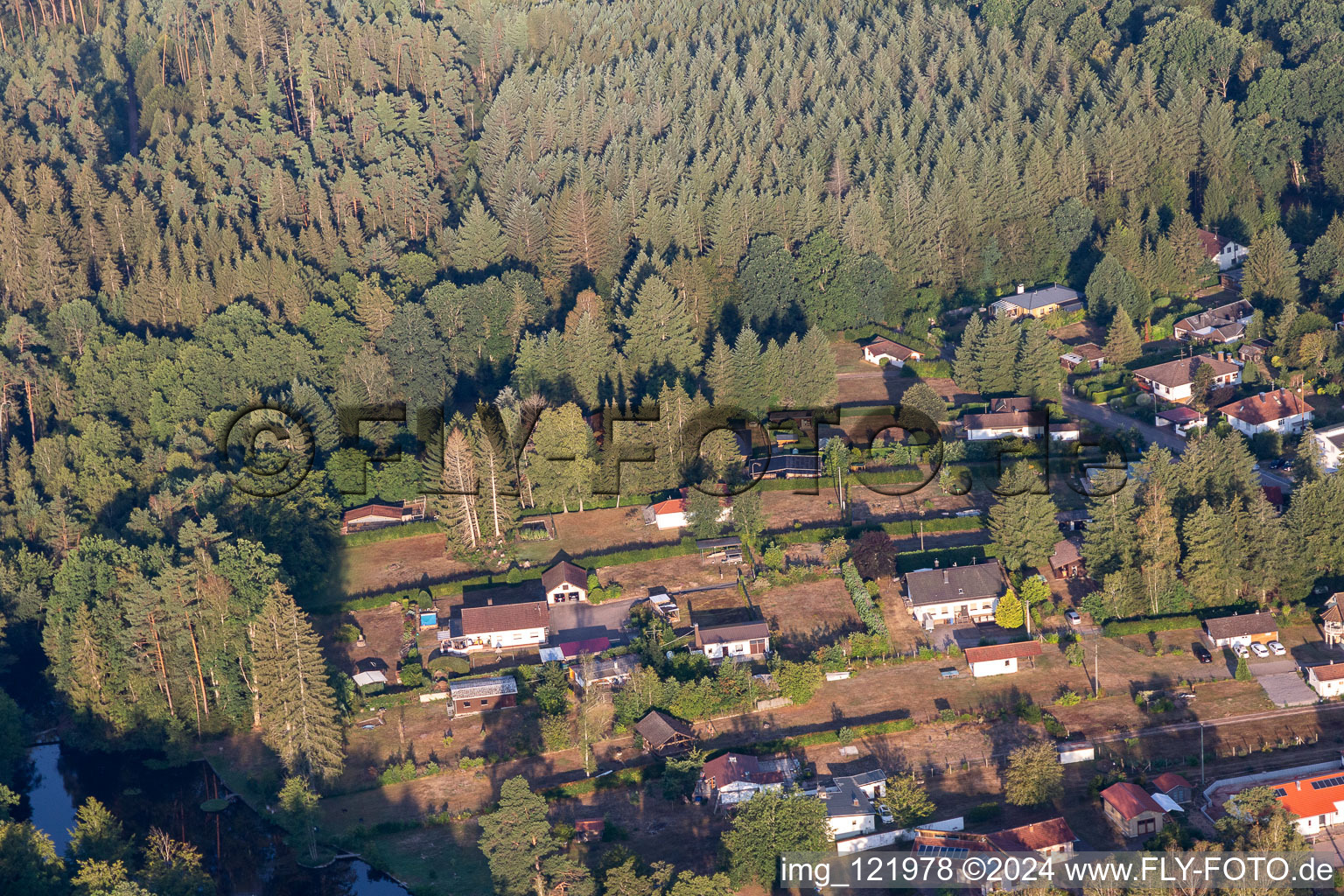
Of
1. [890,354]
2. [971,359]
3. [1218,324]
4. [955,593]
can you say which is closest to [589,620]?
[955,593]

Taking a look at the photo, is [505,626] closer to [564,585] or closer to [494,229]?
[564,585]

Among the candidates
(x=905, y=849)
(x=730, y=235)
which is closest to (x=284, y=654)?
(x=905, y=849)

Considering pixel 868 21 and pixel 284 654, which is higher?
pixel 868 21

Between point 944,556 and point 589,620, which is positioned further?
point 944,556

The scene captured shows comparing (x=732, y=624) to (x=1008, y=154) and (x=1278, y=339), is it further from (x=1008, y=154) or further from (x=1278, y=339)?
(x=1008, y=154)

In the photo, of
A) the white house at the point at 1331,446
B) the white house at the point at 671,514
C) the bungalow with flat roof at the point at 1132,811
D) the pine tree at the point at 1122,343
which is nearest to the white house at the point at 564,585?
the white house at the point at 671,514

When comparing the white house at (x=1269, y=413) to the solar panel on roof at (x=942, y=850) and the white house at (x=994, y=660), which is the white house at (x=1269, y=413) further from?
the solar panel on roof at (x=942, y=850)
